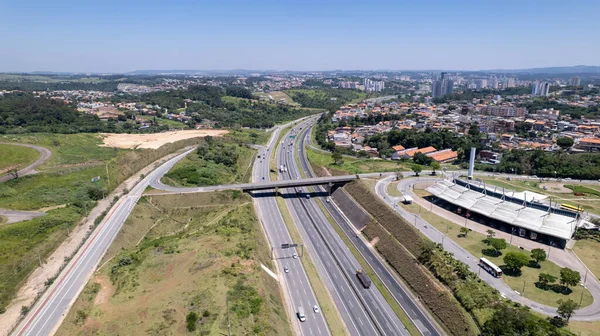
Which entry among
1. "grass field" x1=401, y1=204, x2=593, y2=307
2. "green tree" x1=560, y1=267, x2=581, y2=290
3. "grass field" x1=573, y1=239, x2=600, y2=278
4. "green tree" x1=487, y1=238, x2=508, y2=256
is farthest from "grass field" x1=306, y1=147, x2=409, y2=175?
"green tree" x1=560, y1=267, x2=581, y2=290

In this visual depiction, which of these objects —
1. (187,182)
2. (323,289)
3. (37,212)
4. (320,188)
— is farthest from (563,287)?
(37,212)

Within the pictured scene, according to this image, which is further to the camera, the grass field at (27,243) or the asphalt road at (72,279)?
the grass field at (27,243)

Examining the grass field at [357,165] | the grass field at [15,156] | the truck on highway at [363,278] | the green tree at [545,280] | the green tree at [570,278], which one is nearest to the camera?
the green tree at [570,278]

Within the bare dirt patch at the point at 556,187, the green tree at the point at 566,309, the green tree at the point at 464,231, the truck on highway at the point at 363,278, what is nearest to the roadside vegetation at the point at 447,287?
the green tree at the point at 566,309

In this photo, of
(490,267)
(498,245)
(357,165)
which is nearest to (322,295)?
(490,267)

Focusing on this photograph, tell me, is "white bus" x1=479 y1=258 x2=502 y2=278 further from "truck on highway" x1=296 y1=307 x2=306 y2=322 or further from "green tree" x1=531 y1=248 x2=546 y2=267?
"truck on highway" x1=296 y1=307 x2=306 y2=322

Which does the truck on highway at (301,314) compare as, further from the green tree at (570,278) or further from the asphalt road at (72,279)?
the green tree at (570,278)

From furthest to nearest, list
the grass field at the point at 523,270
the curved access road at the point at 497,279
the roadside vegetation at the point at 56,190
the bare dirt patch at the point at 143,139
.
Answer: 1. the bare dirt patch at the point at 143,139
2. the roadside vegetation at the point at 56,190
3. the grass field at the point at 523,270
4. the curved access road at the point at 497,279
